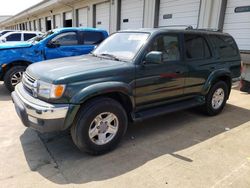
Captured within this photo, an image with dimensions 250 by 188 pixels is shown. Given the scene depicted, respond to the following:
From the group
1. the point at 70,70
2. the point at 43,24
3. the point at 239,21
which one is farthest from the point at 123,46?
the point at 43,24

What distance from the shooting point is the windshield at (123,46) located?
400 centimetres

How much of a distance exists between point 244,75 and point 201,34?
445 centimetres

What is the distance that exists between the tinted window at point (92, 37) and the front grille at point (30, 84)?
14.1 ft

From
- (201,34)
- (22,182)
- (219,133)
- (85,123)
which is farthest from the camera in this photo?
(201,34)

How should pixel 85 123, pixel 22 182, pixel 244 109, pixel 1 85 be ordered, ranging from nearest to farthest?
pixel 22 182, pixel 85 123, pixel 244 109, pixel 1 85

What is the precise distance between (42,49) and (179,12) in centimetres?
664

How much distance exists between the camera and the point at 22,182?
9.56 ft

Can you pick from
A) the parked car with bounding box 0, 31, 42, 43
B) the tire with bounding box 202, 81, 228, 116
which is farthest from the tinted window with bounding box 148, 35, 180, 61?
the parked car with bounding box 0, 31, 42, 43

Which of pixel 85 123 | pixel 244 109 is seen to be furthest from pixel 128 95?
pixel 244 109

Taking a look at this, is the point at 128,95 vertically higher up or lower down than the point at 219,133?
higher up

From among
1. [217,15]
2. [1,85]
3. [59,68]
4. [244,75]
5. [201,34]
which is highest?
[217,15]

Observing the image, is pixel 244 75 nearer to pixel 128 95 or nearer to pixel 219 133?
pixel 219 133

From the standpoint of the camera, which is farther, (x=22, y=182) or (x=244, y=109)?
(x=244, y=109)

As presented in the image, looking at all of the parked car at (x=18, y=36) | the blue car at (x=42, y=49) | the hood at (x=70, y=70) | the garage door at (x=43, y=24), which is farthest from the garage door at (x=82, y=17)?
the hood at (x=70, y=70)
